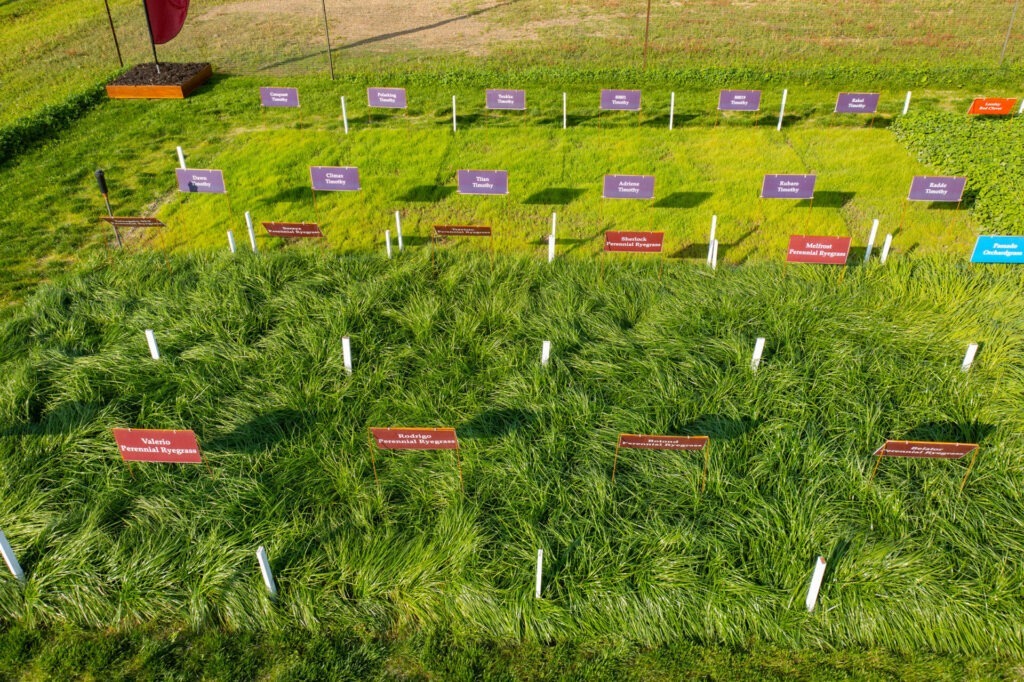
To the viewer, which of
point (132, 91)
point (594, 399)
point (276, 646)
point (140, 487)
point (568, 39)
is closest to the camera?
point (276, 646)

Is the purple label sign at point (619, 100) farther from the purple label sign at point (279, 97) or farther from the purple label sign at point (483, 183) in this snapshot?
the purple label sign at point (279, 97)

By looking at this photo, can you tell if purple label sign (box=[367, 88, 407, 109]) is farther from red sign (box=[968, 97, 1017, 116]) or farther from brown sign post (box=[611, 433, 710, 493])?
red sign (box=[968, 97, 1017, 116])

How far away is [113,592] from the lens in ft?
17.2

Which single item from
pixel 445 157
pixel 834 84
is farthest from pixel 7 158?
pixel 834 84

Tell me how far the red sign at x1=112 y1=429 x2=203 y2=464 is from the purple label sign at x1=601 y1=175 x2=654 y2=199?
22.5 feet

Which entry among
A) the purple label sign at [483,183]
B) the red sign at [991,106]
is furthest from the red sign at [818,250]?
the red sign at [991,106]

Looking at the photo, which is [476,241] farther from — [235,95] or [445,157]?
[235,95]

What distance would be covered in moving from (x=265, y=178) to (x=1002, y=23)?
22908mm

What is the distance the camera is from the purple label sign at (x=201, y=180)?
9766 millimetres

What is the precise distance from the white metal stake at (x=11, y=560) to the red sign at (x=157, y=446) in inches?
39.0

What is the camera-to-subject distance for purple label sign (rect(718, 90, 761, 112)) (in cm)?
1305

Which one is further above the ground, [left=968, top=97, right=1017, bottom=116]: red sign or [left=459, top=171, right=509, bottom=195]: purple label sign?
[left=968, top=97, right=1017, bottom=116]: red sign

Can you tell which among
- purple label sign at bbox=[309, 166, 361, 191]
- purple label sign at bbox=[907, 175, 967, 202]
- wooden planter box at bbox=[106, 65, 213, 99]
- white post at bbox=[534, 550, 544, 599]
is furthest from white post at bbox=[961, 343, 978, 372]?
wooden planter box at bbox=[106, 65, 213, 99]

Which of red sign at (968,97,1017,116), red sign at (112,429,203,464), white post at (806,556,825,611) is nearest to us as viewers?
white post at (806,556,825,611)
